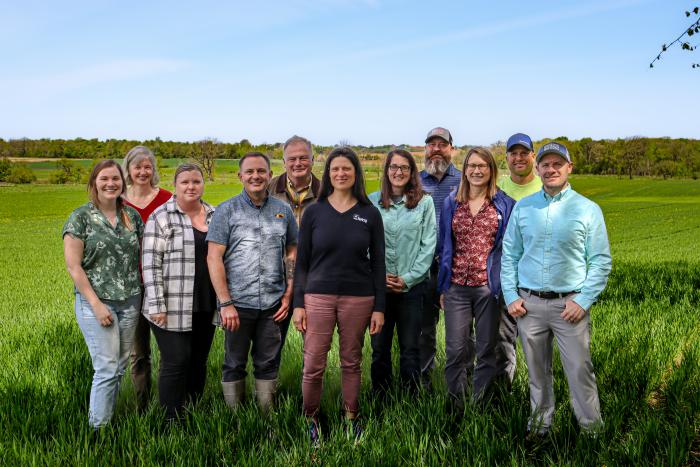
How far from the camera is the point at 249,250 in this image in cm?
426

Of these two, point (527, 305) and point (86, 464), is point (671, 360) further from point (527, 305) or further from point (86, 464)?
point (86, 464)

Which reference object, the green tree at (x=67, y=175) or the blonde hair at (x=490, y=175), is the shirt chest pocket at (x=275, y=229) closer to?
the blonde hair at (x=490, y=175)

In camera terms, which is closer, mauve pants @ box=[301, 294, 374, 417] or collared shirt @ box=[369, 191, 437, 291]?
mauve pants @ box=[301, 294, 374, 417]

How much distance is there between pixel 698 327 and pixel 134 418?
6641mm

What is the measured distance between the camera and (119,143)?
4213 inches

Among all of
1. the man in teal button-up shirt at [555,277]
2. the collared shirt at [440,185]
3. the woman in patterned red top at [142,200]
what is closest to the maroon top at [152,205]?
the woman in patterned red top at [142,200]

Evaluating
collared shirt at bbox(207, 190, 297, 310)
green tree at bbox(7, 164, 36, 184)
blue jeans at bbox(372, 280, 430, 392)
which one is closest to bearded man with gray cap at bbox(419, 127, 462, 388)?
blue jeans at bbox(372, 280, 430, 392)

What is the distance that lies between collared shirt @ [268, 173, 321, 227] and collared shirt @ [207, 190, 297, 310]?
2.62 feet

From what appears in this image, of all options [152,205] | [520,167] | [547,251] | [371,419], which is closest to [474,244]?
[547,251]

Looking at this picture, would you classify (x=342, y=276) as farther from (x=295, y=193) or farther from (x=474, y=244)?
(x=295, y=193)

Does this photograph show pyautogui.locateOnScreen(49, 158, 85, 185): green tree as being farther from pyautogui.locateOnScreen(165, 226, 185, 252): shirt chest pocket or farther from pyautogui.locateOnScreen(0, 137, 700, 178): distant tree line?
pyautogui.locateOnScreen(165, 226, 185, 252): shirt chest pocket

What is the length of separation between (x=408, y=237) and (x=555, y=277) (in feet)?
3.95

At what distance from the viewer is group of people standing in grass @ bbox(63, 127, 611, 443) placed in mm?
3867

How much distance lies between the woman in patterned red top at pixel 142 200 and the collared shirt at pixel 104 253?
546 millimetres
